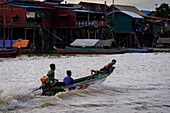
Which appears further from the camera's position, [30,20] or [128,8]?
[128,8]

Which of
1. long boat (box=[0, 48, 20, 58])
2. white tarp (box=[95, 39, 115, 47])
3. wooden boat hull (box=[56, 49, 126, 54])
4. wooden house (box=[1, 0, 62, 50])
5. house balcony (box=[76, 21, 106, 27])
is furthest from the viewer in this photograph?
house balcony (box=[76, 21, 106, 27])

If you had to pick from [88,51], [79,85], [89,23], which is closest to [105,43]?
[88,51]

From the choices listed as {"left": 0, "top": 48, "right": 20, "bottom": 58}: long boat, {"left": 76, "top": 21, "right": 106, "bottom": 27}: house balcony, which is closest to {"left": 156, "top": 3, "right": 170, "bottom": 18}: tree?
{"left": 76, "top": 21, "right": 106, "bottom": 27}: house balcony

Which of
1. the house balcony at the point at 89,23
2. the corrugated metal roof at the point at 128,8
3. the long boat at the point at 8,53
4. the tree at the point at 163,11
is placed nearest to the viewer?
the long boat at the point at 8,53

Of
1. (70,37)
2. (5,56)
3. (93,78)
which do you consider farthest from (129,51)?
(93,78)

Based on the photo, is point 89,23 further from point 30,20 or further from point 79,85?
point 79,85

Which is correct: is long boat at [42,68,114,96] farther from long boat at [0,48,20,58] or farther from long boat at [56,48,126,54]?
long boat at [56,48,126,54]

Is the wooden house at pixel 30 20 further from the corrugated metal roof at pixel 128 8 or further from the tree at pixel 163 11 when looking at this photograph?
the tree at pixel 163 11

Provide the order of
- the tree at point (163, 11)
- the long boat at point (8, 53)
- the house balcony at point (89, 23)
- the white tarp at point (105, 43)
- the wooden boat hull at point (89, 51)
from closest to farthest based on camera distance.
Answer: the long boat at point (8, 53), the wooden boat hull at point (89, 51), the white tarp at point (105, 43), the house balcony at point (89, 23), the tree at point (163, 11)

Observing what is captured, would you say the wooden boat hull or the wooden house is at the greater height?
the wooden house

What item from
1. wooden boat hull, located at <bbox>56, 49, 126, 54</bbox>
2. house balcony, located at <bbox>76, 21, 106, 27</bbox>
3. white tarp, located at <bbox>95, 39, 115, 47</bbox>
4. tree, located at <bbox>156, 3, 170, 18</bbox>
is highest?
tree, located at <bbox>156, 3, 170, 18</bbox>

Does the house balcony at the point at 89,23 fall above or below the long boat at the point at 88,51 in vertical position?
above

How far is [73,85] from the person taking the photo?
1387 centimetres

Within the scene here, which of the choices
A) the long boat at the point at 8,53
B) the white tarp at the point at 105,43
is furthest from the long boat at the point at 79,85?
the white tarp at the point at 105,43
